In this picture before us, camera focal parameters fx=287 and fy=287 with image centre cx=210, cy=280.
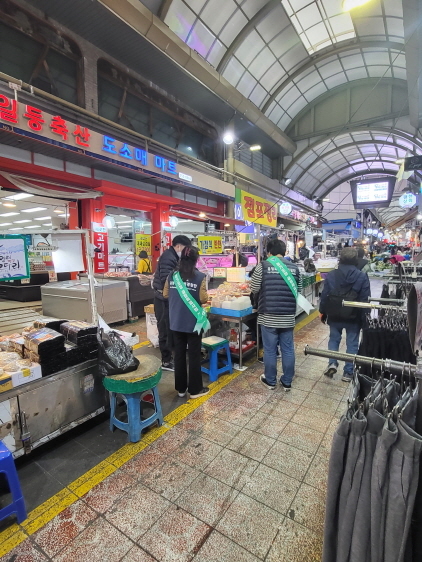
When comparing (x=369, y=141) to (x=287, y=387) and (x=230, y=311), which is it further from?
(x=287, y=387)

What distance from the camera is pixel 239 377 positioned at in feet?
14.4

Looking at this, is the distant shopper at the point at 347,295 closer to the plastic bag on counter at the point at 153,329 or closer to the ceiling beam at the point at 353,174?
the plastic bag on counter at the point at 153,329

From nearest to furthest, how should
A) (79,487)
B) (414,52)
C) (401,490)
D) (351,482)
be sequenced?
1. (401,490)
2. (351,482)
3. (79,487)
4. (414,52)

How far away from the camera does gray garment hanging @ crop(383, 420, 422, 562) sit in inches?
42.3

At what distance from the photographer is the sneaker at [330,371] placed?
437 centimetres

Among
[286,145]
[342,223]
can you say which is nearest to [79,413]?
[286,145]

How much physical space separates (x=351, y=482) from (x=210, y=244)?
22.5 feet

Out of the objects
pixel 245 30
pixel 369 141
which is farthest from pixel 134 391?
pixel 369 141

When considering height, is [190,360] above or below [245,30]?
below

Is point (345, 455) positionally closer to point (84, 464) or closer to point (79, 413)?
point (84, 464)

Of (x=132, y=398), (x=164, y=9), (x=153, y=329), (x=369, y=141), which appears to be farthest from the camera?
(x=369, y=141)

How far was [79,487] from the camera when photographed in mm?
2404

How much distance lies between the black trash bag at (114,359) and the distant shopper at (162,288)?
1.42 metres

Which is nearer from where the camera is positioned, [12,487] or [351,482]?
[351,482]
